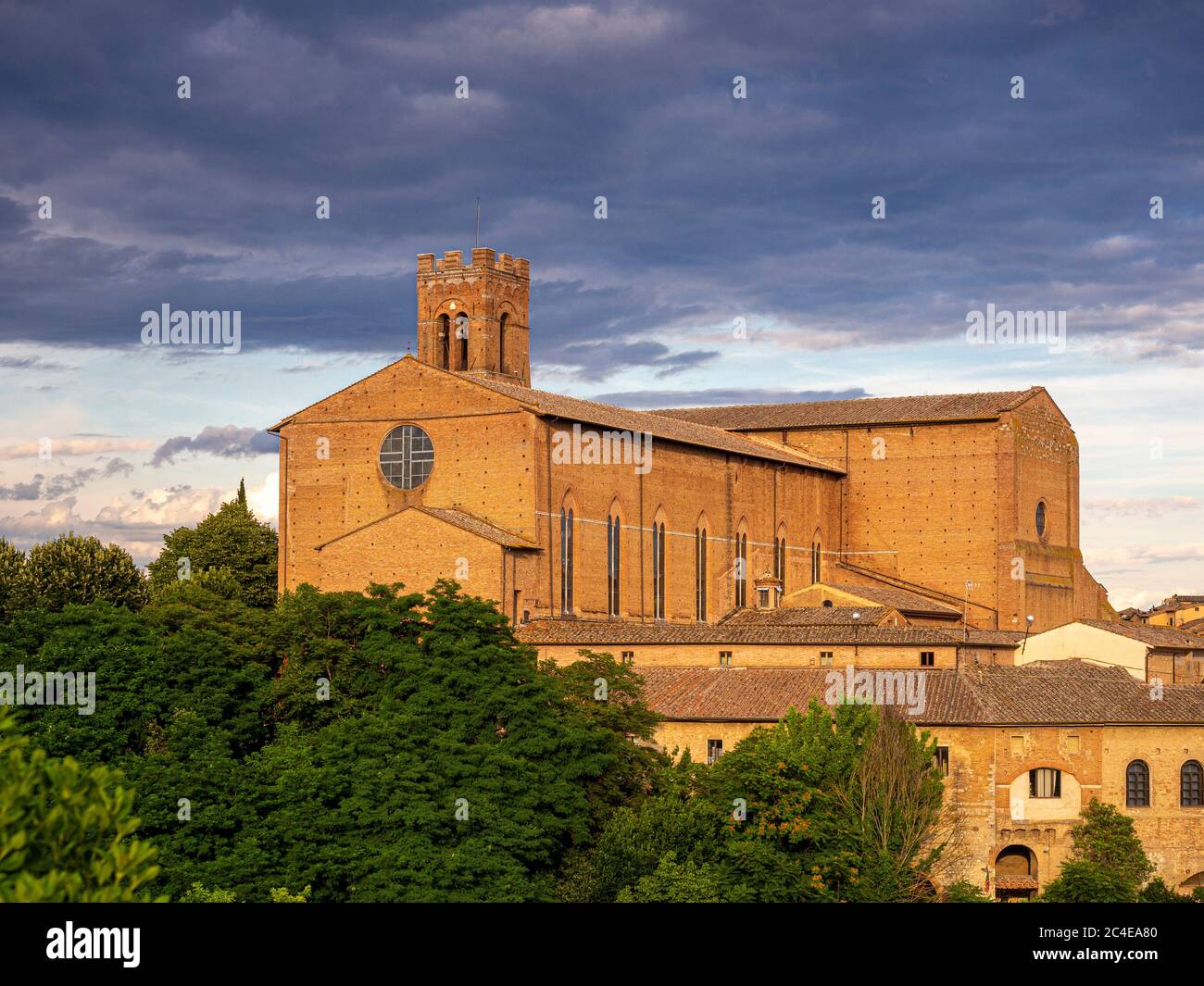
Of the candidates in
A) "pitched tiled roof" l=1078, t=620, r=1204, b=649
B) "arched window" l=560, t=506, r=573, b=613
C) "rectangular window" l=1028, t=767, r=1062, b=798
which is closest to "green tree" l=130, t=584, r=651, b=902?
"rectangular window" l=1028, t=767, r=1062, b=798

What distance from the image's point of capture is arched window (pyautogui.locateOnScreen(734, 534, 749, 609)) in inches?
2447

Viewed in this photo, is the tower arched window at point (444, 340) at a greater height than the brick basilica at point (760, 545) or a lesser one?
greater

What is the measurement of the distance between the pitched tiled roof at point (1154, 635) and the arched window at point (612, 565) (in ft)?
53.5

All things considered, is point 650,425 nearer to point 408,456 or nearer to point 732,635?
point 408,456

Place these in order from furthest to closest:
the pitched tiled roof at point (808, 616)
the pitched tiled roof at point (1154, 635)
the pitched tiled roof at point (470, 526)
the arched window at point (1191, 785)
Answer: the pitched tiled roof at point (1154, 635)
the pitched tiled roof at point (808, 616)
the pitched tiled roof at point (470, 526)
the arched window at point (1191, 785)

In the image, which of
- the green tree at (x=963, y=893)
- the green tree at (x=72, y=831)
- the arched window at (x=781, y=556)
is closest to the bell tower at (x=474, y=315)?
the arched window at (x=781, y=556)

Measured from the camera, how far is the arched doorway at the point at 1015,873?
38.8 m

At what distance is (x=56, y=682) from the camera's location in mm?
36844

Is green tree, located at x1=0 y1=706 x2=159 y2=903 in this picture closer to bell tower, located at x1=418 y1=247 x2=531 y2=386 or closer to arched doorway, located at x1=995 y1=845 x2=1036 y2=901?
arched doorway, located at x1=995 y1=845 x2=1036 y2=901

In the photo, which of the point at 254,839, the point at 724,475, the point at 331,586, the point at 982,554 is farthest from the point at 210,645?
the point at 982,554

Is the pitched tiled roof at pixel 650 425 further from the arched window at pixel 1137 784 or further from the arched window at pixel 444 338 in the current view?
the arched window at pixel 1137 784

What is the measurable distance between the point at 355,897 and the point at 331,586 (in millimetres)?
19574
